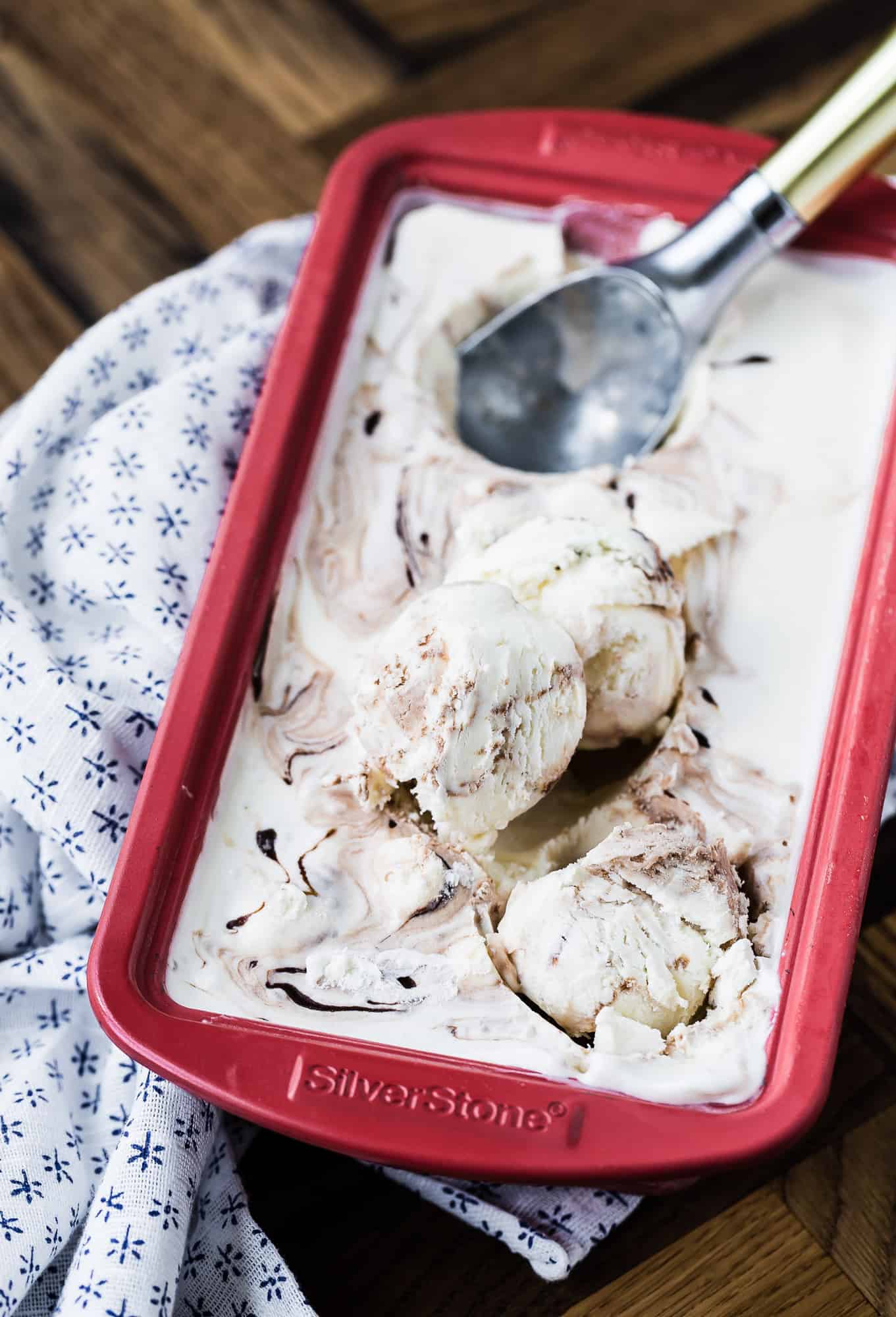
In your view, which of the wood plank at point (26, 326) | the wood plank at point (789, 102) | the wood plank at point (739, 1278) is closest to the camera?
the wood plank at point (739, 1278)

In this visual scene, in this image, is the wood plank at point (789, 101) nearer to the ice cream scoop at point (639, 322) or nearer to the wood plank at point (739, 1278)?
the ice cream scoop at point (639, 322)

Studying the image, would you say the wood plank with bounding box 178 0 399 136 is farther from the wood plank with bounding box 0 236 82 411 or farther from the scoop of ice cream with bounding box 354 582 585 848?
the scoop of ice cream with bounding box 354 582 585 848

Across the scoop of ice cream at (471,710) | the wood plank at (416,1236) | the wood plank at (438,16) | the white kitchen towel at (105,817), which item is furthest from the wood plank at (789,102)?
the wood plank at (416,1236)

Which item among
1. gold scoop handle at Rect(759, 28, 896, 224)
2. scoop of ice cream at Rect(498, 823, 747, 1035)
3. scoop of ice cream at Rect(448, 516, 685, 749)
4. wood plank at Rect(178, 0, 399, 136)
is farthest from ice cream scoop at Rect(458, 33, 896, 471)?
wood plank at Rect(178, 0, 399, 136)

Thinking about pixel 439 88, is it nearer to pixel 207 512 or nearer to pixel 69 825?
pixel 207 512

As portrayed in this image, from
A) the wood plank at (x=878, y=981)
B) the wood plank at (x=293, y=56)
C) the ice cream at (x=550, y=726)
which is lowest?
the wood plank at (x=878, y=981)

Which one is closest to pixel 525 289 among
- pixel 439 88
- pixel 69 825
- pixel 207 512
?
pixel 207 512
